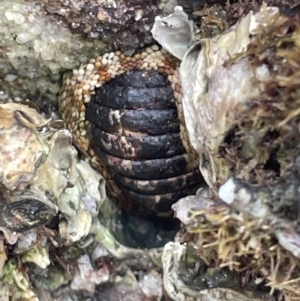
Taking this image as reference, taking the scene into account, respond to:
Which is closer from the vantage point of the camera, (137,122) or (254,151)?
(254,151)

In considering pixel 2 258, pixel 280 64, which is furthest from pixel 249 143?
pixel 2 258

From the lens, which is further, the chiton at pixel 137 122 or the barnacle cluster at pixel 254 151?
the chiton at pixel 137 122

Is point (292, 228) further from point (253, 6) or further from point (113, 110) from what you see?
point (113, 110)

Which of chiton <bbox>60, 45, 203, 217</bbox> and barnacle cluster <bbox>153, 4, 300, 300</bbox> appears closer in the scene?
barnacle cluster <bbox>153, 4, 300, 300</bbox>
